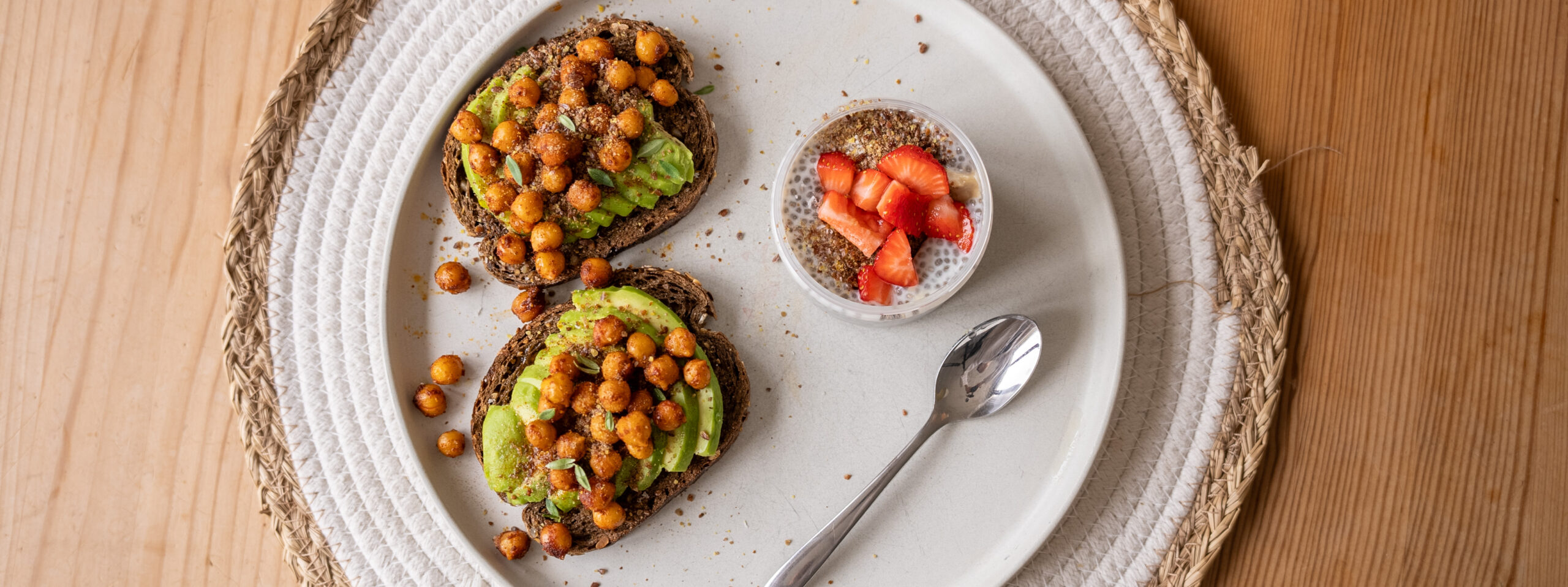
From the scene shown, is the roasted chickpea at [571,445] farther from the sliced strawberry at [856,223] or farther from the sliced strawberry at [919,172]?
the sliced strawberry at [919,172]

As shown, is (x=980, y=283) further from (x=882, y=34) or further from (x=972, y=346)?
(x=882, y=34)

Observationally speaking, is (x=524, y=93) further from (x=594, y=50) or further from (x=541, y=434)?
(x=541, y=434)

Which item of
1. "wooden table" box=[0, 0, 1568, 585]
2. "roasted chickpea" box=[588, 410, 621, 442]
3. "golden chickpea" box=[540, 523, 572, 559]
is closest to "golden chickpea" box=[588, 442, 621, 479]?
"roasted chickpea" box=[588, 410, 621, 442]

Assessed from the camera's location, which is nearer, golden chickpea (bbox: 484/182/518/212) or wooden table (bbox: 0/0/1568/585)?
golden chickpea (bbox: 484/182/518/212)

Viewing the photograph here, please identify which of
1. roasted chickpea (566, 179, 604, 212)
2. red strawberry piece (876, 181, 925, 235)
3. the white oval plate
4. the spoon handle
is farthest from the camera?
the white oval plate

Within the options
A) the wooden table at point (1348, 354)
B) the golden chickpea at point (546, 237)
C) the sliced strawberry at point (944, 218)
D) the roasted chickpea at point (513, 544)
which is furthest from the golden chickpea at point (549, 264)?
the wooden table at point (1348, 354)

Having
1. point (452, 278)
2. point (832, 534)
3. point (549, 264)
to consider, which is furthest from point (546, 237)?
point (832, 534)

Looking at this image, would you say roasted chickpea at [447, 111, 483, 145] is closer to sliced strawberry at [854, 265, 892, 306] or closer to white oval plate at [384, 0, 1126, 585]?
white oval plate at [384, 0, 1126, 585]
